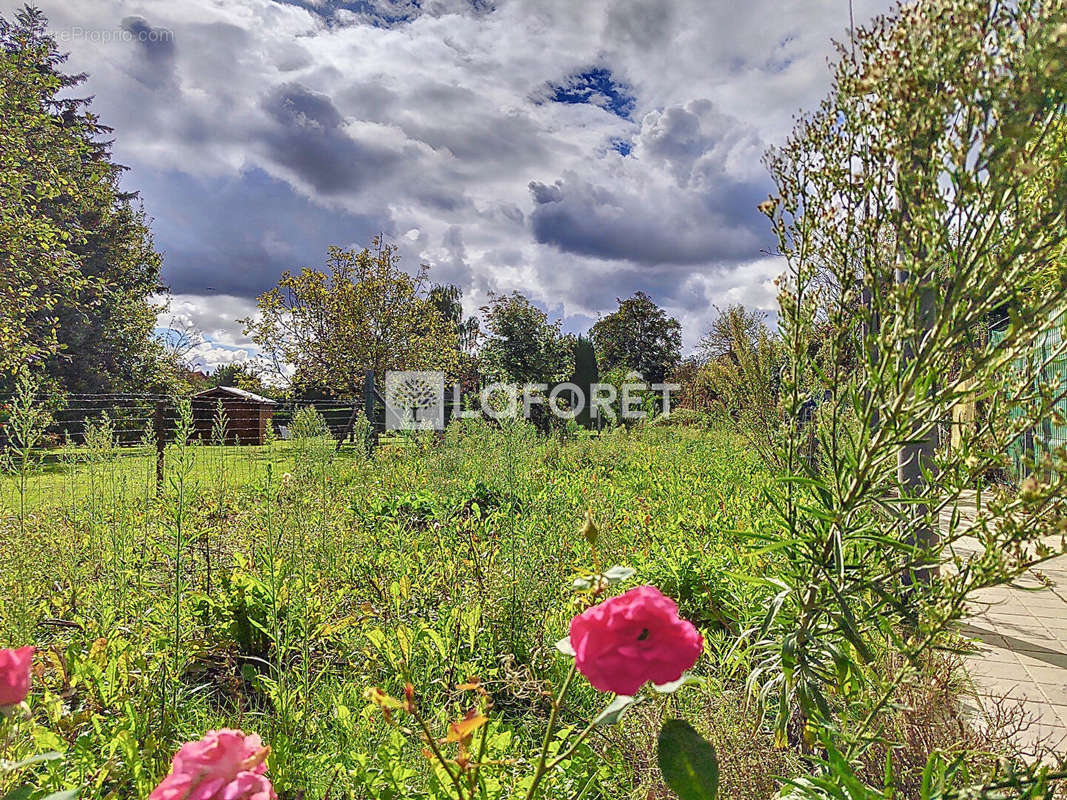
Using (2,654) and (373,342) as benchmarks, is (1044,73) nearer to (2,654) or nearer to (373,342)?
(2,654)

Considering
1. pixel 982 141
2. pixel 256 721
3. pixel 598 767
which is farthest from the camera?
pixel 256 721

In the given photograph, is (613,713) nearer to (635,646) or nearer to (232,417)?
(635,646)

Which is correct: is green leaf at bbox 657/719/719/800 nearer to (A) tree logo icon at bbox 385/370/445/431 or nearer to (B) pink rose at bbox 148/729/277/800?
(B) pink rose at bbox 148/729/277/800

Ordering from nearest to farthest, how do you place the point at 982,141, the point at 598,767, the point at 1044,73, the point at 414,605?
the point at 1044,73 → the point at 982,141 → the point at 598,767 → the point at 414,605

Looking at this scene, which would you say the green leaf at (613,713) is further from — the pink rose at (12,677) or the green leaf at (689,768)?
the pink rose at (12,677)

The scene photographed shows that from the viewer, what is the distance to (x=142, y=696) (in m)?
2.05

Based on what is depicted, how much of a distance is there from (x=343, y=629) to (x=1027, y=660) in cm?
307

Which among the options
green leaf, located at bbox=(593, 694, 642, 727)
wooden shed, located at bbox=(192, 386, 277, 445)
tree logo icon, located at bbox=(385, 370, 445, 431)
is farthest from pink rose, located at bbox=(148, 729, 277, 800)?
tree logo icon, located at bbox=(385, 370, 445, 431)

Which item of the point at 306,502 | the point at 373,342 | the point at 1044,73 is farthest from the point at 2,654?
the point at 373,342

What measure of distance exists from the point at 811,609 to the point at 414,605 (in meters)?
1.98

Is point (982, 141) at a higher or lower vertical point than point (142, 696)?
higher

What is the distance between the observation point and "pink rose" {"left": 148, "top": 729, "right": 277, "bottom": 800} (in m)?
0.68

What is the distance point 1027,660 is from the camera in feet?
9.68

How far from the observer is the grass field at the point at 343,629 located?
167 centimetres
